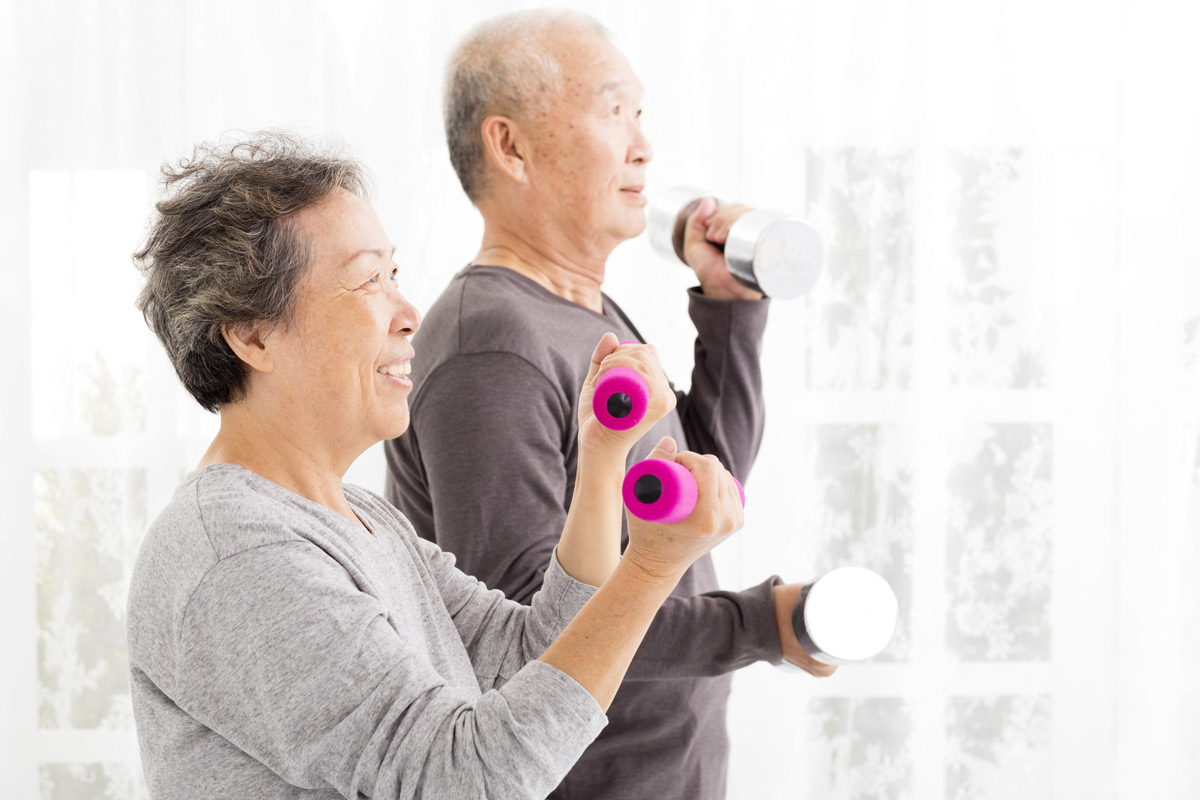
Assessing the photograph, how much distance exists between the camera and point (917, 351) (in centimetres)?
214

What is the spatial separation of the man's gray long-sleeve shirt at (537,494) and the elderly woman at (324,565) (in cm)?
12

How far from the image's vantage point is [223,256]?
851mm

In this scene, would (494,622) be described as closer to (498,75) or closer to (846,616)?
(846,616)

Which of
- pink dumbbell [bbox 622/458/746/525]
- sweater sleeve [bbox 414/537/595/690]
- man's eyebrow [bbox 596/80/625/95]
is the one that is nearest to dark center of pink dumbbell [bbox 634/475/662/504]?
pink dumbbell [bbox 622/458/746/525]

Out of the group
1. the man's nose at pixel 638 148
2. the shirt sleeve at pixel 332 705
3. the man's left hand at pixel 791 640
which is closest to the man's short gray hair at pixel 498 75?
the man's nose at pixel 638 148

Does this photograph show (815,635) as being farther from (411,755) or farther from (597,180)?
(597,180)

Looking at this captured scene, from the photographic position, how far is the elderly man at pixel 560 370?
1158mm

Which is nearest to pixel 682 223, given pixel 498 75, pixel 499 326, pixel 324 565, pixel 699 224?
pixel 699 224

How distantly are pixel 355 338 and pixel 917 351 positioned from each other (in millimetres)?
1501

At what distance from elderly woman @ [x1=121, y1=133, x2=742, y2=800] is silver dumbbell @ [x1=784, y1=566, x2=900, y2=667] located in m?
0.25

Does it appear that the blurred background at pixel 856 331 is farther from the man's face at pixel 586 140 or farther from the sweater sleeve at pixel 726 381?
the man's face at pixel 586 140

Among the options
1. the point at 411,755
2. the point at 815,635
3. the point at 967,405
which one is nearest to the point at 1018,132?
the point at 967,405

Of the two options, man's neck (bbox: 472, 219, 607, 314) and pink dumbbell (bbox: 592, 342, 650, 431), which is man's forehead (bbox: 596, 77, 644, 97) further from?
pink dumbbell (bbox: 592, 342, 650, 431)

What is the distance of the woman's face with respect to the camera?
34.6 inches
